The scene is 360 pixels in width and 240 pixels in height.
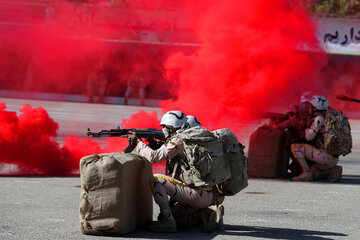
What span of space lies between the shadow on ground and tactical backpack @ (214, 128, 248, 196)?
16.8 inches

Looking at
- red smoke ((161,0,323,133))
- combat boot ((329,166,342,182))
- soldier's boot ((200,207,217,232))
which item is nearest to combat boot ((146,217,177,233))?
soldier's boot ((200,207,217,232))

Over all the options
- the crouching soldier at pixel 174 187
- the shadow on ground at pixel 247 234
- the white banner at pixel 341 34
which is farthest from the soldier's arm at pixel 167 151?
the white banner at pixel 341 34

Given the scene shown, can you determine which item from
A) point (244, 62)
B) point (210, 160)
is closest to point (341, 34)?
point (244, 62)

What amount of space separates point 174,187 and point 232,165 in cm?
63

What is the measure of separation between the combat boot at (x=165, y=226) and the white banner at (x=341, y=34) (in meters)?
22.5

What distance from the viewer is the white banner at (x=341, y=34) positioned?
28.3 metres

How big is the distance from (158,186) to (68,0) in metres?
16.9

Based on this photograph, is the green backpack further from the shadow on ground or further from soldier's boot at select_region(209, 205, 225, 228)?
the shadow on ground

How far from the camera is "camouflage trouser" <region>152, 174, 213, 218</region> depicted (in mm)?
6754

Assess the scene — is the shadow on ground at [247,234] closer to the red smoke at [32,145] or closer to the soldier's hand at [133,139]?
the soldier's hand at [133,139]

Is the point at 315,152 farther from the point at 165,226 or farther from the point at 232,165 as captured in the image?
the point at 165,226

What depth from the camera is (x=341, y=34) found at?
2853 centimetres

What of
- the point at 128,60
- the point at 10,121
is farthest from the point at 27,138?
the point at 128,60

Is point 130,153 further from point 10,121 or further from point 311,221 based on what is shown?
point 10,121
